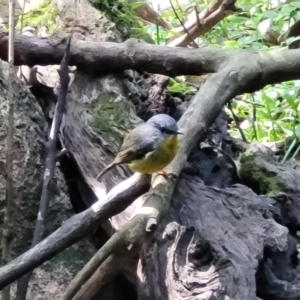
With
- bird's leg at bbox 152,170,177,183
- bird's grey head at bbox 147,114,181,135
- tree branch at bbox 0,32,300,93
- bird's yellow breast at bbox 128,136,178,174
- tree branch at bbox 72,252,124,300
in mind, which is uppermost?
tree branch at bbox 0,32,300,93

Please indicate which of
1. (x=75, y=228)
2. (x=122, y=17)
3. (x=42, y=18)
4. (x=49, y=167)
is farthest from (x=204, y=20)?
(x=75, y=228)

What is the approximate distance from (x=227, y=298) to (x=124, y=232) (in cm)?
33

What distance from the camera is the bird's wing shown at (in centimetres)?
194

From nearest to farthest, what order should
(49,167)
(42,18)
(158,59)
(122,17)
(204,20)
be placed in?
(49,167) < (158,59) < (42,18) < (122,17) < (204,20)

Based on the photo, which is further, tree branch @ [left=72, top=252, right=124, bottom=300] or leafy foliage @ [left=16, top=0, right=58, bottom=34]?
leafy foliage @ [left=16, top=0, right=58, bottom=34]

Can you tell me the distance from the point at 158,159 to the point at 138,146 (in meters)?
0.10

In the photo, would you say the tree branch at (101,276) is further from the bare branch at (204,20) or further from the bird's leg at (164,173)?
the bare branch at (204,20)

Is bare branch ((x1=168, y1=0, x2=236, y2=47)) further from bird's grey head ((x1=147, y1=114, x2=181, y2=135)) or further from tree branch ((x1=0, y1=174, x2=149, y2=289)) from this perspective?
tree branch ((x1=0, y1=174, x2=149, y2=289))

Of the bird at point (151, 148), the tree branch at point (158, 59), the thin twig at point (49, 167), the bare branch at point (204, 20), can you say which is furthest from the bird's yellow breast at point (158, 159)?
the bare branch at point (204, 20)

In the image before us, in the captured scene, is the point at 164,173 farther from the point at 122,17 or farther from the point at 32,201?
the point at 122,17

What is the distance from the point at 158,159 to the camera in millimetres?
1898

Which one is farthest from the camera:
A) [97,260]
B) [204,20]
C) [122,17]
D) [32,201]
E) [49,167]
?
[204,20]

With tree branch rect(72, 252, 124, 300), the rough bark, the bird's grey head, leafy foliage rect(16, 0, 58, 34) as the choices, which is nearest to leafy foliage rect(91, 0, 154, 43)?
leafy foliage rect(16, 0, 58, 34)

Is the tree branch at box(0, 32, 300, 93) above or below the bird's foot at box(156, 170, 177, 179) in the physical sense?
above
